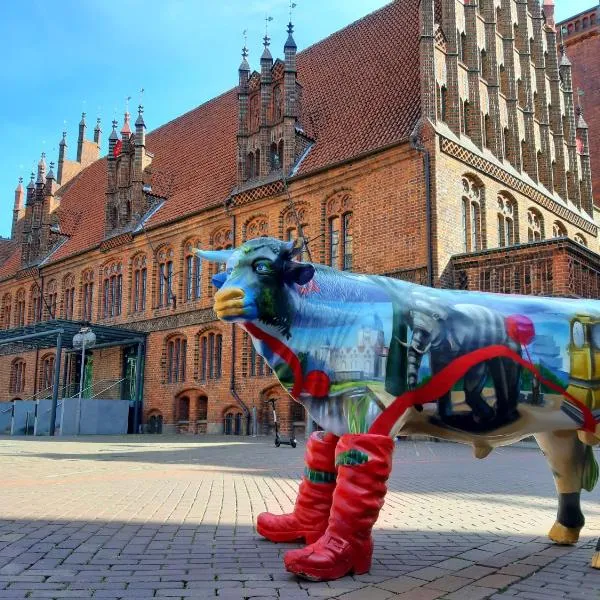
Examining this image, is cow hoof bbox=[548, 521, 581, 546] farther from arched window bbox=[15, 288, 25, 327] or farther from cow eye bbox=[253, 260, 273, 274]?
arched window bbox=[15, 288, 25, 327]

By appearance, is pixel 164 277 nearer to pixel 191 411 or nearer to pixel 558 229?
pixel 191 411

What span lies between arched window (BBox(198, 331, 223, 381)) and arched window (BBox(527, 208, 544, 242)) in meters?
11.5

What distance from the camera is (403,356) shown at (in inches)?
149

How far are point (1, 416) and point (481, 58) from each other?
24.5 meters

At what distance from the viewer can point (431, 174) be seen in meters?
18.2

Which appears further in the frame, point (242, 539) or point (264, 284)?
point (242, 539)

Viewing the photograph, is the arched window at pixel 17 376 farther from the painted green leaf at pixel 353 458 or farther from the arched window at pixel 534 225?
the painted green leaf at pixel 353 458

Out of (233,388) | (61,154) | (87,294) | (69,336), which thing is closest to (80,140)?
(61,154)

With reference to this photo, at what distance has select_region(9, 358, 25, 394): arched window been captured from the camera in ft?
113

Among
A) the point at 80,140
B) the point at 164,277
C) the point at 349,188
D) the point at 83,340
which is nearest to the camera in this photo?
the point at 349,188

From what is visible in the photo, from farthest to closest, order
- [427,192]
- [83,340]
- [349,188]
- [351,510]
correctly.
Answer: [83,340], [349,188], [427,192], [351,510]

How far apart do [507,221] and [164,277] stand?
13.7 meters

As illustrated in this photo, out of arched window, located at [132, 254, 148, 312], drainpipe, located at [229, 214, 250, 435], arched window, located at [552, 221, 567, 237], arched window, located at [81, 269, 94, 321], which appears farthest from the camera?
arched window, located at [81, 269, 94, 321]

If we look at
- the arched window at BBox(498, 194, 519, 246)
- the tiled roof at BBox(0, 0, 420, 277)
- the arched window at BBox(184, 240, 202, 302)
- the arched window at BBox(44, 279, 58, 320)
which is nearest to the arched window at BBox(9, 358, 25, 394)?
the arched window at BBox(44, 279, 58, 320)
